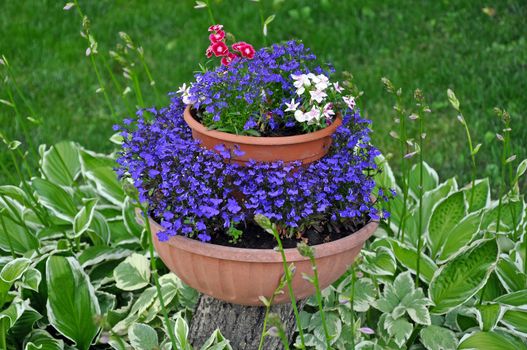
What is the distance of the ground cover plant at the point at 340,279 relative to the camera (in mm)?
2578

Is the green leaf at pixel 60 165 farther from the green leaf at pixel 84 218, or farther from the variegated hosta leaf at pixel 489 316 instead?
the variegated hosta leaf at pixel 489 316

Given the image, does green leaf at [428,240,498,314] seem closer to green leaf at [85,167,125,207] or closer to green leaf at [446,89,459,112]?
green leaf at [446,89,459,112]

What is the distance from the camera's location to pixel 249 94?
224 centimetres

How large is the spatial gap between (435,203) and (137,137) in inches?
56.1

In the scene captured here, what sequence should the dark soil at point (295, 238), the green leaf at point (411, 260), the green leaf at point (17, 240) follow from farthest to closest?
1. the green leaf at point (17, 240)
2. the green leaf at point (411, 260)
3. the dark soil at point (295, 238)

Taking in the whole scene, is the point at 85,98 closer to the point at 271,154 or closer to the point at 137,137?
the point at 137,137

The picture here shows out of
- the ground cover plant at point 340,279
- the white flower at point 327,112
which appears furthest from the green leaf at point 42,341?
the white flower at point 327,112

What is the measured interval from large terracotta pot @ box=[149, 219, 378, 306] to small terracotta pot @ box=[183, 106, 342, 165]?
0.27 meters

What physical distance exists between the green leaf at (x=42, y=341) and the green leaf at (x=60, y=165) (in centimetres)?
84

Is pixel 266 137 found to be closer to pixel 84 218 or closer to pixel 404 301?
pixel 404 301

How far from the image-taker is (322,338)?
2576 mm

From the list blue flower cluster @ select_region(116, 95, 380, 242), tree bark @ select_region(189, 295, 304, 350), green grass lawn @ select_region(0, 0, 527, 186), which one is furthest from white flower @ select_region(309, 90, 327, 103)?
green grass lawn @ select_region(0, 0, 527, 186)

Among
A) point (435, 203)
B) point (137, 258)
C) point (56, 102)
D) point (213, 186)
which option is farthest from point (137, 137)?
point (56, 102)

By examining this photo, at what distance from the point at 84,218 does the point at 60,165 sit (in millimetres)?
551
